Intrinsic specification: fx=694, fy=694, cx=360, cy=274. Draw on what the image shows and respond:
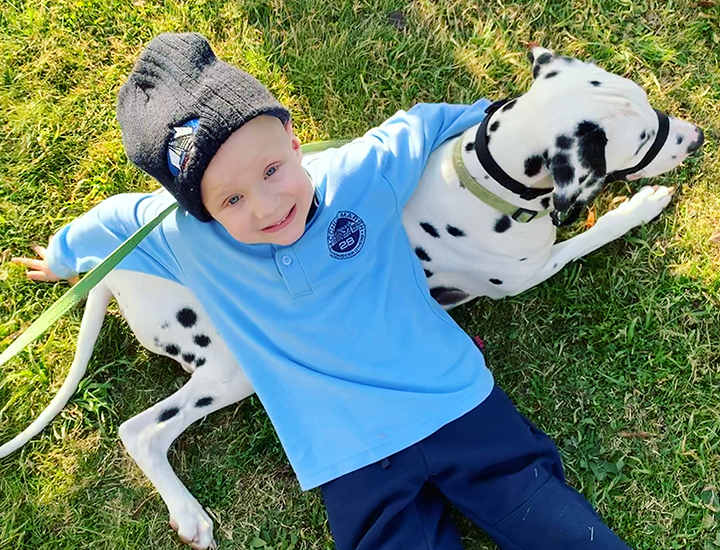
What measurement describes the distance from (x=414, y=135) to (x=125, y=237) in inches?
65.7

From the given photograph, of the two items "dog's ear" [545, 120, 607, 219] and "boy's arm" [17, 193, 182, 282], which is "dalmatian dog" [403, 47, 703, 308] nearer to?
"dog's ear" [545, 120, 607, 219]

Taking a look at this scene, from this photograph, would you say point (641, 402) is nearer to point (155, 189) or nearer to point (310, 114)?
point (310, 114)

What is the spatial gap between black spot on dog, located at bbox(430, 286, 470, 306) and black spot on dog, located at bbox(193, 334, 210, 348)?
1.33 meters

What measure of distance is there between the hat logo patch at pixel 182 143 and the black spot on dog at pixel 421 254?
1527 mm

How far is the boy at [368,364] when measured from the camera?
354cm

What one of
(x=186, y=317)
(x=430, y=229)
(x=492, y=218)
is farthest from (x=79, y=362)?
(x=492, y=218)

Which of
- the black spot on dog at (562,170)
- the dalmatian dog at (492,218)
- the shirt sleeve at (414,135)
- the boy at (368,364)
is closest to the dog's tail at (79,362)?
the dalmatian dog at (492,218)

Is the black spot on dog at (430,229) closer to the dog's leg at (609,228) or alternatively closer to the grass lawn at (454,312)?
the dog's leg at (609,228)

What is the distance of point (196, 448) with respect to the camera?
4.44 meters

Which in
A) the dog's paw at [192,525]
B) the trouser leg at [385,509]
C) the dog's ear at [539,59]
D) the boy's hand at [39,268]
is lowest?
the dog's paw at [192,525]

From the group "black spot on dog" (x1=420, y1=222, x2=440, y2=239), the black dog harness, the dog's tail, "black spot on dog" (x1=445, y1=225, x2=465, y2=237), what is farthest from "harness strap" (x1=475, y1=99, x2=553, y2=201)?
the dog's tail

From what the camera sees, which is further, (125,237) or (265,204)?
(125,237)

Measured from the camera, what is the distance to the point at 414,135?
3842 mm

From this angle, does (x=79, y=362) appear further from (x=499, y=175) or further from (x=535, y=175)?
(x=535, y=175)
